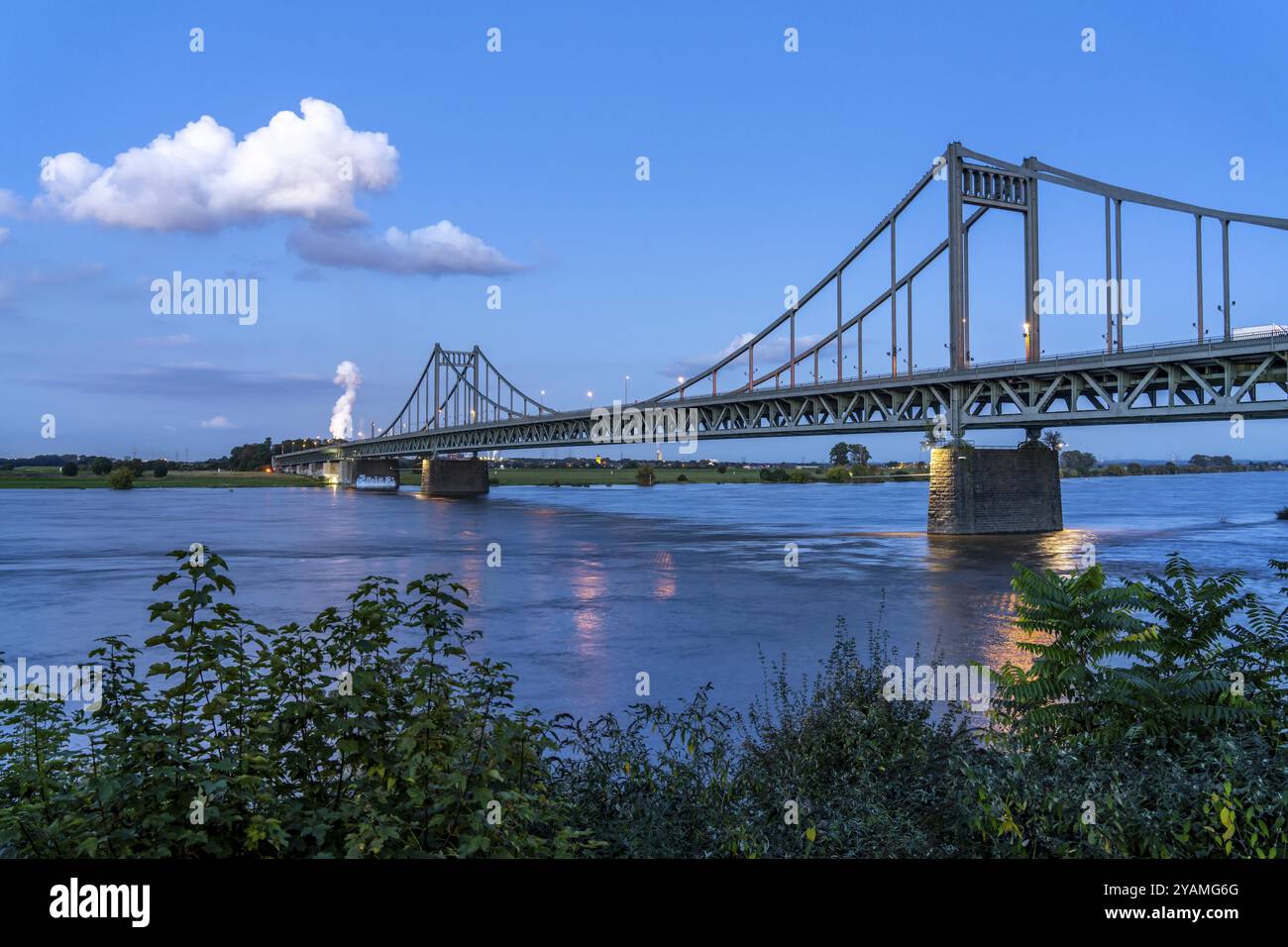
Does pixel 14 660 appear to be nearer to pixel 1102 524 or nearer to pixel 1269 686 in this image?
pixel 1269 686

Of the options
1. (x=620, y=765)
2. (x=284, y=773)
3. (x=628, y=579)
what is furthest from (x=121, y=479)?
(x=284, y=773)

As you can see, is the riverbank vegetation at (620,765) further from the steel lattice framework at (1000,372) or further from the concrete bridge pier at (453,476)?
the concrete bridge pier at (453,476)

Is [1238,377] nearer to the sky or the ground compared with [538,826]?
nearer to the sky

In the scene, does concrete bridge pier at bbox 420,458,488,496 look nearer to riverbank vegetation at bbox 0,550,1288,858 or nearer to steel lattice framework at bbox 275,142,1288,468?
steel lattice framework at bbox 275,142,1288,468

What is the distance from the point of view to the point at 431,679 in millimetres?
5062

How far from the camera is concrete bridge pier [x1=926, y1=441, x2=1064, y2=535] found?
48.7 metres

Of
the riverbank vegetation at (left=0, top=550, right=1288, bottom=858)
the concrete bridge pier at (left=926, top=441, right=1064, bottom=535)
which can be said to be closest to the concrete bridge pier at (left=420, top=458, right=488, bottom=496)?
the concrete bridge pier at (left=926, top=441, right=1064, bottom=535)

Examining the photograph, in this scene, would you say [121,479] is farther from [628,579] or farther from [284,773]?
[284,773]

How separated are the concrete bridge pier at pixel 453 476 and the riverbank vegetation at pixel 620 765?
13087 centimetres

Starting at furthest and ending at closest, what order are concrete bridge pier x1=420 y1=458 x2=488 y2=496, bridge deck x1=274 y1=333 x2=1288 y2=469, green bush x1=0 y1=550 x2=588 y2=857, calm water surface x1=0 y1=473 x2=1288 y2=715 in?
concrete bridge pier x1=420 y1=458 x2=488 y2=496, bridge deck x1=274 y1=333 x2=1288 y2=469, calm water surface x1=0 y1=473 x2=1288 y2=715, green bush x1=0 y1=550 x2=588 y2=857

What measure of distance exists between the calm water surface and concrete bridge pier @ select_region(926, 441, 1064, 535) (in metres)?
2.13
